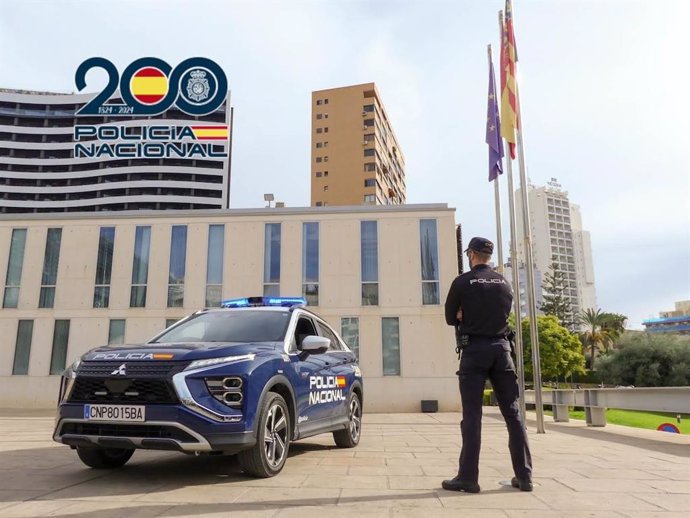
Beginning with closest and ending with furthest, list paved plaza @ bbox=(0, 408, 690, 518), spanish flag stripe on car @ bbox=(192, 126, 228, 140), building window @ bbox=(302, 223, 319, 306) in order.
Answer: paved plaza @ bbox=(0, 408, 690, 518) < building window @ bbox=(302, 223, 319, 306) < spanish flag stripe on car @ bbox=(192, 126, 228, 140)

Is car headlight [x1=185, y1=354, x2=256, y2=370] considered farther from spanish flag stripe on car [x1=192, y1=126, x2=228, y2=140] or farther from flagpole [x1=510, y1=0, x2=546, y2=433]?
spanish flag stripe on car [x1=192, y1=126, x2=228, y2=140]

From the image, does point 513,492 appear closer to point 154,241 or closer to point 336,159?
→ point 154,241

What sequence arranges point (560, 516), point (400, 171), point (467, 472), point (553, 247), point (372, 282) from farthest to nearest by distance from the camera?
1. point (553, 247)
2. point (400, 171)
3. point (372, 282)
4. point (467, 472)
5. point (560, 516)

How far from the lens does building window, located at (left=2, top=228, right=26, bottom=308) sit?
21000 millimetres

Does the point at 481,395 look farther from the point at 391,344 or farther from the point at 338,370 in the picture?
the point at 391,344

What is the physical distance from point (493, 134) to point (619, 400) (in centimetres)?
637

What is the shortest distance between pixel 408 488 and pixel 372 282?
16.2 meters

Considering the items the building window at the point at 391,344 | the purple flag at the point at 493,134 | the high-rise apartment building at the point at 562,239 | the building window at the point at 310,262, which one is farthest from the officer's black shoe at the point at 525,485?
the high-rise apartment building at the point at 562,239

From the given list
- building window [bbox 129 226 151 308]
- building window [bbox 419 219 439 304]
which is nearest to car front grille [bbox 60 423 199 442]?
building window [bbox 419 219 439 304]

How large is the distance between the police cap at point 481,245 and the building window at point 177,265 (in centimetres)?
1796

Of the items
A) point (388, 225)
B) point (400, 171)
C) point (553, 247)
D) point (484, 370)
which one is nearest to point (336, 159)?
point (400, 171)

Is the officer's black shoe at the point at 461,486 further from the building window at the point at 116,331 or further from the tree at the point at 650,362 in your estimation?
the tree at the point at 650,362

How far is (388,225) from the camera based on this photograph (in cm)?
2077

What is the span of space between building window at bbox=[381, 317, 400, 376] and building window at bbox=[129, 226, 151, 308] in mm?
9848
